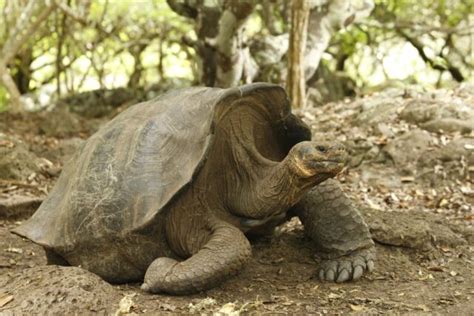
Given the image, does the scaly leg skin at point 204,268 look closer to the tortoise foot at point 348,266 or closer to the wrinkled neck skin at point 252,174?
the wrinkled neck skin at point 252,174

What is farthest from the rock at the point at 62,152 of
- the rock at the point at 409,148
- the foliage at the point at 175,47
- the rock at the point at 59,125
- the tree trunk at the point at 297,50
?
the foliage at the point at 175,47

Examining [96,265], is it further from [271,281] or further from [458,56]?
[458,56]

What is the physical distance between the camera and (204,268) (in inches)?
119

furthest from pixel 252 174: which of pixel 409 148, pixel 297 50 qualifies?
pixel 297 50

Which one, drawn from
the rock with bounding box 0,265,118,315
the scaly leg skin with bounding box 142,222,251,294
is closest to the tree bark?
the scaly leg skin with bounding box 142,222,251,294

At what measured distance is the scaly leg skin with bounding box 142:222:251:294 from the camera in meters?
3.01

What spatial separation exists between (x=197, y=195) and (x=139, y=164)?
0.34 m

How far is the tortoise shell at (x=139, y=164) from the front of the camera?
3.22 m

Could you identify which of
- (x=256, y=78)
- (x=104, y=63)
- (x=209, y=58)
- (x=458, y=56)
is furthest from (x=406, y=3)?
(x=104, y=63)

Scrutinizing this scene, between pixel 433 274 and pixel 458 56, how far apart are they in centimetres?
1090

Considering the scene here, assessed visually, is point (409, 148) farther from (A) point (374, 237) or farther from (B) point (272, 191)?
(B) point (272, 191)

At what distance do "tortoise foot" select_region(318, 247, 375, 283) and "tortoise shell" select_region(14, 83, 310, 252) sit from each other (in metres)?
0.72

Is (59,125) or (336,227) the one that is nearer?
(336,227)

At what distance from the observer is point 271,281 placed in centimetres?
349
